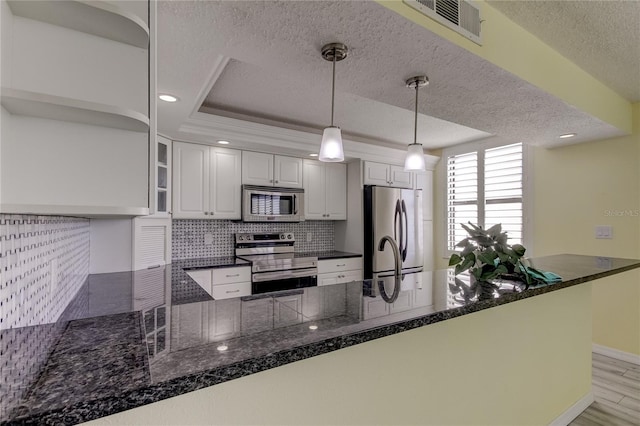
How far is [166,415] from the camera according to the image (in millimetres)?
780

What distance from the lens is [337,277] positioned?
3898mm

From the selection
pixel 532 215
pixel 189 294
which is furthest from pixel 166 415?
pixel 532 215

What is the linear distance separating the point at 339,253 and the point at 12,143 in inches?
141

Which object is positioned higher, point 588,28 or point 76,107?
point 588,28

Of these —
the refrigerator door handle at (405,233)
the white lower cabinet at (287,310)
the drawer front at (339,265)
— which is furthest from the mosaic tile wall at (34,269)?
the refrigerator door handle at (405,233)

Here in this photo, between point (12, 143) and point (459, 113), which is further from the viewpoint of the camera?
point (459, 113)

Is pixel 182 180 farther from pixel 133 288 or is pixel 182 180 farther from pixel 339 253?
pixel 339 253

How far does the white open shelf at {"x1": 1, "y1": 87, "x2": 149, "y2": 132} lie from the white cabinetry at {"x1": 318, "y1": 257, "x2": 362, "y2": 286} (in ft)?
9.85

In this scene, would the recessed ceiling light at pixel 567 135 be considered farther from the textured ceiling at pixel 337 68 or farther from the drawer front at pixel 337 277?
the drawer front at pixel 337 277

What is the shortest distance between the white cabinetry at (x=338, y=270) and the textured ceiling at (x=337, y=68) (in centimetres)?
175

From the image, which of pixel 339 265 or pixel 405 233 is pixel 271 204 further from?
pixel 405 233

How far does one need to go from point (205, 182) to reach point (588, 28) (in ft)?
10.2

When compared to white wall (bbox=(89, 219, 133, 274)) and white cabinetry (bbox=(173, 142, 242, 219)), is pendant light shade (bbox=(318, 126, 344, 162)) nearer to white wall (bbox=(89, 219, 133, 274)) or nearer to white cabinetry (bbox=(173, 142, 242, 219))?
white wall (bbox=(89, 219, 133, 274))

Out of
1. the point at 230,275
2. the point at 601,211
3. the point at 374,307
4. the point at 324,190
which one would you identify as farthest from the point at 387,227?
the point at 374,307
